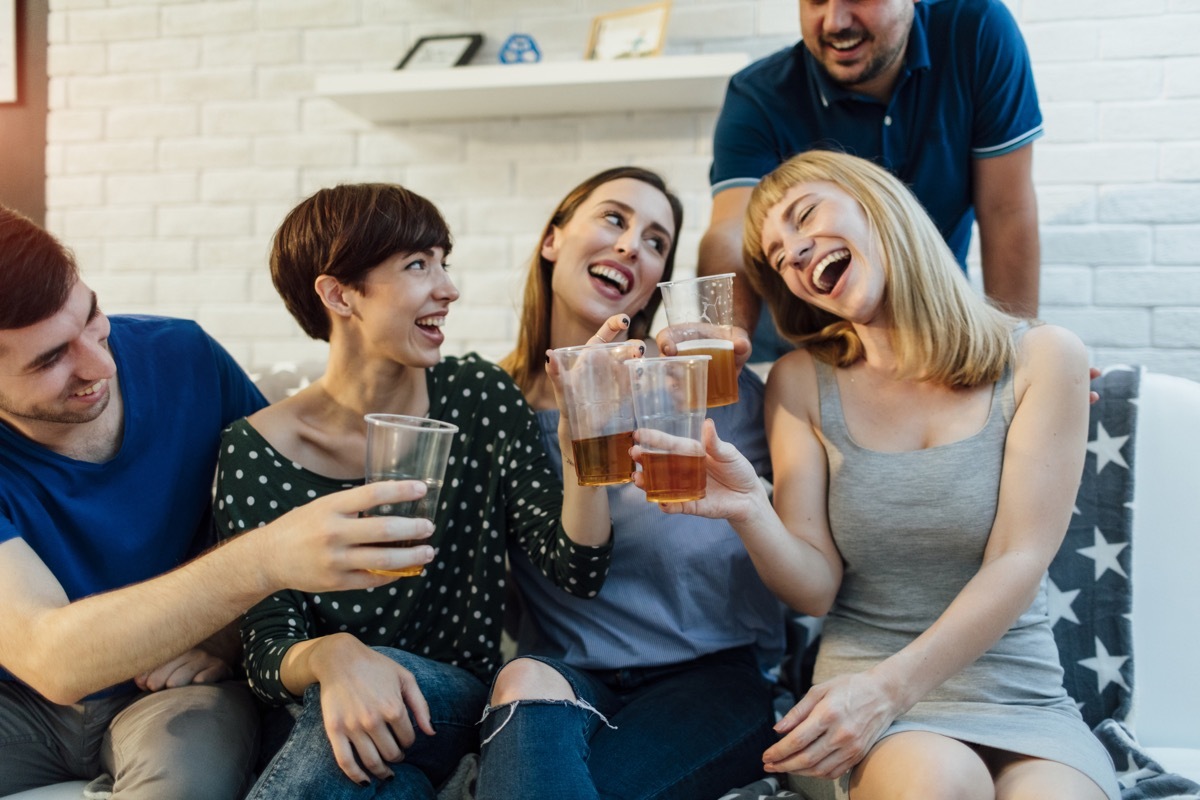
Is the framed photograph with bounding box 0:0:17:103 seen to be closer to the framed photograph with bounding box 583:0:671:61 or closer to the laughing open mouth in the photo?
the framed photograph with bounding box 583:0:671:61

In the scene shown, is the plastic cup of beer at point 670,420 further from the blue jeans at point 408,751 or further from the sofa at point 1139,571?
the sofa at point 1139,571

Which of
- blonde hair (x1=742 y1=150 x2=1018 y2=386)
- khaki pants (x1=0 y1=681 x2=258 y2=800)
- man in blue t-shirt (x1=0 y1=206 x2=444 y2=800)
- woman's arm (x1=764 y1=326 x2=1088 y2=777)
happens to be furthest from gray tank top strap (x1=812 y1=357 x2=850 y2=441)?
khaki pants (x1=0 y1=681 x2=258 y2=800)

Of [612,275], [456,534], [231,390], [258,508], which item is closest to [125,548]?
[258,508]

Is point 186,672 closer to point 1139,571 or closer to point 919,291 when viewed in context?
point 919,291

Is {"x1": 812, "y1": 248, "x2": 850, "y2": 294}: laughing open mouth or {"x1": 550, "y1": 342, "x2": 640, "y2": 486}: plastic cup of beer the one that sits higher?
{"x1": 812, "y1": 248, "x2": 850, "y2": 294}: laughing open mouth

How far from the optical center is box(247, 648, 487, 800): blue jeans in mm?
1342

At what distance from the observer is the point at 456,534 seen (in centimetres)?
176

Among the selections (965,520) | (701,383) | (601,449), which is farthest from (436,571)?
(965,520)

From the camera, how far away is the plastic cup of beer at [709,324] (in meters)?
1.50

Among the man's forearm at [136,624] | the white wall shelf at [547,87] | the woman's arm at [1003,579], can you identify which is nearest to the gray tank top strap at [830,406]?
the woman's arm at [1003,579]

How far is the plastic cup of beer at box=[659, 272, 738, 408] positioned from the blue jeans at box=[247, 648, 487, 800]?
1.94 ft

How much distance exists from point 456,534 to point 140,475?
1.74 feet

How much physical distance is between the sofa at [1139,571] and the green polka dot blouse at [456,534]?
96 cm

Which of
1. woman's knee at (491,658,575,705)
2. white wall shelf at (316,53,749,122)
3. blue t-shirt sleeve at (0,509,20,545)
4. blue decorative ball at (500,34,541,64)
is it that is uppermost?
blue decorative ball at (500,34,541,64)
